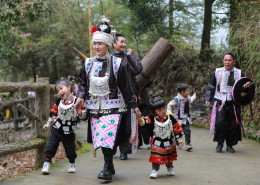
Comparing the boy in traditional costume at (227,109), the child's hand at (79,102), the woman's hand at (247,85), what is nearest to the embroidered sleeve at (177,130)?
the child's hand at (79,102)

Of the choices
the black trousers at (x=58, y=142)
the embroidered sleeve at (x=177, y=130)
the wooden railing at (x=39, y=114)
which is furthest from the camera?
the wooden railing at (x=39, y=114)

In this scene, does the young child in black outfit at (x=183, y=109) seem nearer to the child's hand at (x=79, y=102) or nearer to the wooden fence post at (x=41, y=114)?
the wooden fence post at (x=41, y=114)

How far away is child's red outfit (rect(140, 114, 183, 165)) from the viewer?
4375mm

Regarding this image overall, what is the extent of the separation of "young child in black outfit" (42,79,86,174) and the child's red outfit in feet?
3.29

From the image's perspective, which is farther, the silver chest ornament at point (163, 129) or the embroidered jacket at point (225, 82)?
the embroidered jacket at point (225, 82)

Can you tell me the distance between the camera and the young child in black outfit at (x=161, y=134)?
438 centimetres

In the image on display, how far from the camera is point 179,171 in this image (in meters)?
4.84

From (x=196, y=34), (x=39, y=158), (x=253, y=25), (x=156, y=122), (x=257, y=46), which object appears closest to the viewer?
(x=156, y=122)

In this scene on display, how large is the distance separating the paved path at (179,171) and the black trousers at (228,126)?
0.83 feet

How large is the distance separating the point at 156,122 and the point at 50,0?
44.2ft

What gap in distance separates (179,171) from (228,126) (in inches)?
82.1

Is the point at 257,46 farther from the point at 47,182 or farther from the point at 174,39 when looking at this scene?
the point at 174,39

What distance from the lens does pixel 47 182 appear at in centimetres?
415

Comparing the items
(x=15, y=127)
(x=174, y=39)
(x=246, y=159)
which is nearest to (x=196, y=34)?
(x=174, y=39)
